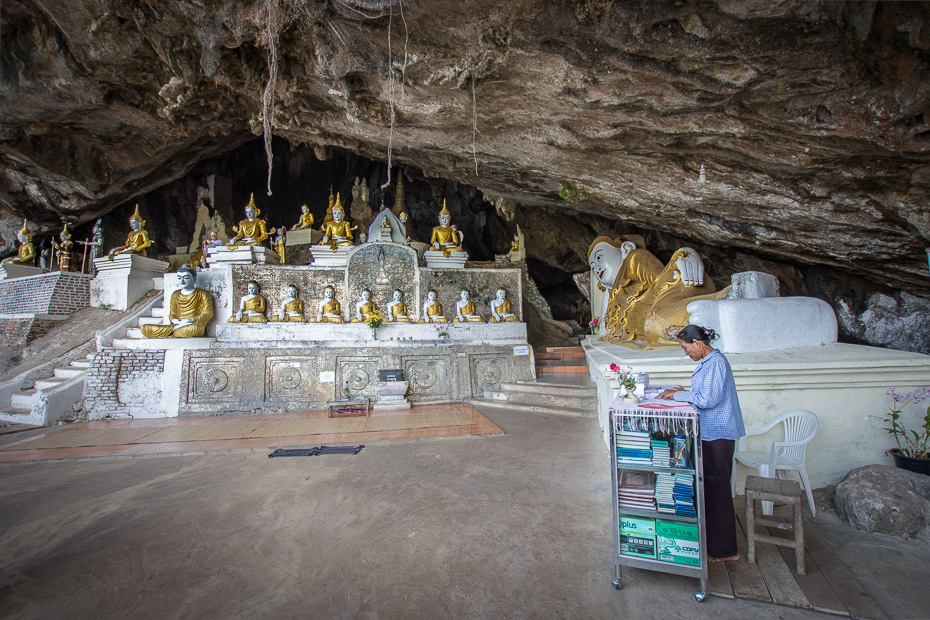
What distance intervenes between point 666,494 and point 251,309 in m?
7.75

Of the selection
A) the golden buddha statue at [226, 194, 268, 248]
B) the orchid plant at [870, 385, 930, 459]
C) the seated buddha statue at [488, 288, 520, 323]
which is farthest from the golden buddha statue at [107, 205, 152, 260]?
the orchid plant at [870, 385, 930, 459]

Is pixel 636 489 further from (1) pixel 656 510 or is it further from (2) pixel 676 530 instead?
(2) pixel 676 530

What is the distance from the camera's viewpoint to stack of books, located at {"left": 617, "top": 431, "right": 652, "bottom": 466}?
213 centimetres

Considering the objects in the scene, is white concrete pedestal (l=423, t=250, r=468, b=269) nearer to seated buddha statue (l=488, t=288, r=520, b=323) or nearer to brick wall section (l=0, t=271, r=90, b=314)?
seated buddha statue (l=488, t=288, r=520, b=323)

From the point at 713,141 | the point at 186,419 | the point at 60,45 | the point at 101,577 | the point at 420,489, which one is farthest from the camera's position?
the point at 186,419

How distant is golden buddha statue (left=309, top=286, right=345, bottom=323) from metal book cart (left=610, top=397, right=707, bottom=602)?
6.64 metres

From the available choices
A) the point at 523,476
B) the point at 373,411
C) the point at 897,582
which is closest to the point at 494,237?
the point at 373,411

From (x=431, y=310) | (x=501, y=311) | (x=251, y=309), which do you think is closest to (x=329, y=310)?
(x=251, y=309)

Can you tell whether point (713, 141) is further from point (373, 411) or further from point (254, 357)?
point (254, 357)

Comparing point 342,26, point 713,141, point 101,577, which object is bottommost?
point 101,577

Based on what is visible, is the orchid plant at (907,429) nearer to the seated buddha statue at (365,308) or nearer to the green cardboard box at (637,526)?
the green cardboard box at (637,526)

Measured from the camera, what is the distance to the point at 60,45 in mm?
5766

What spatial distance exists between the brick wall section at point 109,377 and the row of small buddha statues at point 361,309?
5.20ft

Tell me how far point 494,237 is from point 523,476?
13896mm
